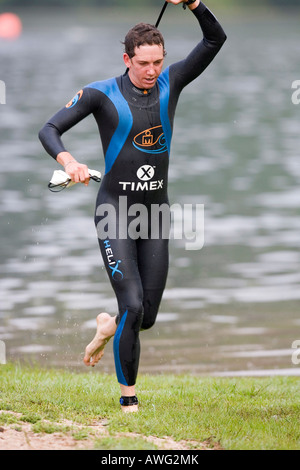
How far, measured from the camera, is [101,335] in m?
7.39

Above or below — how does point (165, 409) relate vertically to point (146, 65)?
below

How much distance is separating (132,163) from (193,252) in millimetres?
9156

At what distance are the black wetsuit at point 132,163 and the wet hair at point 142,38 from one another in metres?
0.31

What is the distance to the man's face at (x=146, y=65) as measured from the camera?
22.3 feet

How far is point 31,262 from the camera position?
15430mm

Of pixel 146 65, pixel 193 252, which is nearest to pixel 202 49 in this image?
pixel 146 65

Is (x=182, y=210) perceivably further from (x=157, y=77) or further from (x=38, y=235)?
(x=157, y=77)

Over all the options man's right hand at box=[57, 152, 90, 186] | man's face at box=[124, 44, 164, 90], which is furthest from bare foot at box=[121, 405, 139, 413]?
man's face at box=[124, 44, 164, 90]

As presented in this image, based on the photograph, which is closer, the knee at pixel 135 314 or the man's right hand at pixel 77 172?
the man's right hand at pixel 77 172

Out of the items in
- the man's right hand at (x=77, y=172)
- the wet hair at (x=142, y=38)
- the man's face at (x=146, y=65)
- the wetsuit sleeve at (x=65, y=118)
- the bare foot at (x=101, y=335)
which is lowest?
the bare foot at (x=101, y=335)

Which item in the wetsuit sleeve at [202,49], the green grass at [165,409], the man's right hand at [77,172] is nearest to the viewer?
the green grass at [165,409]

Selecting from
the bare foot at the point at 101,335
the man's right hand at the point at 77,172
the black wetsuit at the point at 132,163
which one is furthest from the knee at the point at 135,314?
the man's right hand at the point at 77,172

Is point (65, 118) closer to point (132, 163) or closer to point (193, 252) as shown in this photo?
point (132, 163)

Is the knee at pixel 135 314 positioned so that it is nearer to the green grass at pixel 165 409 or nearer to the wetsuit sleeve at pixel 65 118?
the green grass at pixel 165 409
